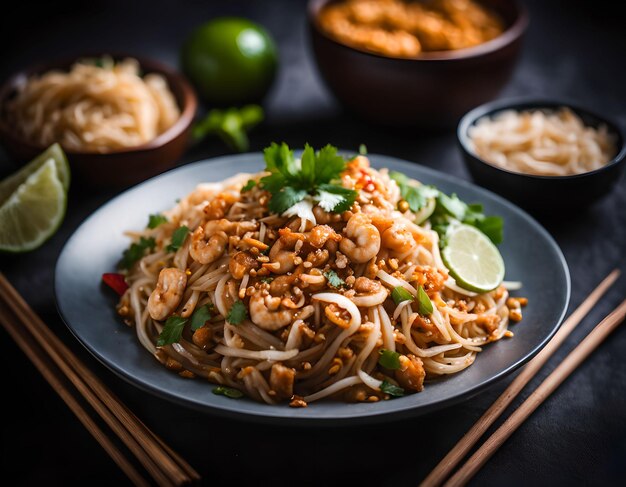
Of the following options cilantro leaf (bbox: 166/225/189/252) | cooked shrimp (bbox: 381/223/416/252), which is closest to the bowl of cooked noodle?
cooked shrimp (bbox: 381/223/416/252)

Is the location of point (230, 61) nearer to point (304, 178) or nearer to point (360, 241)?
point (304, 178)

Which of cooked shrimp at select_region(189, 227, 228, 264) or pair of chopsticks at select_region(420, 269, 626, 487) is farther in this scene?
cooked shrimp at select_region(189, 227, 228, 264)


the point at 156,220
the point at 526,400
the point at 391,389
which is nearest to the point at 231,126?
the point at 156,220

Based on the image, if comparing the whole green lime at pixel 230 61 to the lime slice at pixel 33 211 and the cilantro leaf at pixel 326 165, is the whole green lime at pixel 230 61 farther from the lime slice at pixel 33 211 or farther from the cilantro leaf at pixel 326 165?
the cilantro leaf at pixel 326 165

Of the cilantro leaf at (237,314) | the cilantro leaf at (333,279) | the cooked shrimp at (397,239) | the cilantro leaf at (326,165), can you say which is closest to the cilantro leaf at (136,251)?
the cilantro leaf at (237,314)

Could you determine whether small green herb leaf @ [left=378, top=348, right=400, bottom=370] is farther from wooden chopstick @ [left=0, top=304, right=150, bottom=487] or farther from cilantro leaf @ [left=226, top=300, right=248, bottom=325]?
wooden chopstick @ [left=0, top=304, right=150, bottom=487]

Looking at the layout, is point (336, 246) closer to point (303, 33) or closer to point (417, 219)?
point (417, 219)
